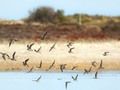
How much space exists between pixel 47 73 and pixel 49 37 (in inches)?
387

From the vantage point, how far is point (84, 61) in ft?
82.8

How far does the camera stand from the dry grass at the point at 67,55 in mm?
24297

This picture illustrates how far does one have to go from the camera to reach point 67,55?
26047 millimetres

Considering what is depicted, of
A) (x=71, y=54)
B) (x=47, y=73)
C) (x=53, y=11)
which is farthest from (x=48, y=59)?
(x=53, y=11)
